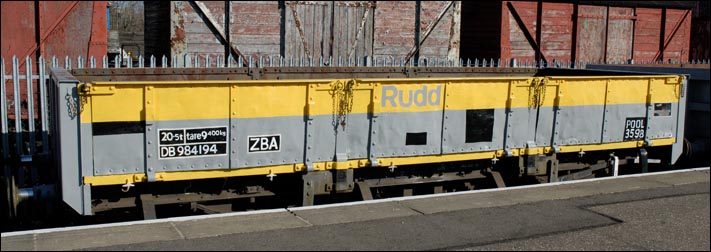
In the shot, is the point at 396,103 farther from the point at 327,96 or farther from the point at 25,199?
the point at 25,199

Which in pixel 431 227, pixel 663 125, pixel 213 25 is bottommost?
pixel 431 227

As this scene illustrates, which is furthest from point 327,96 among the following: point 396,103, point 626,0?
point 626,0

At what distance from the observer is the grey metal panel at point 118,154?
668cm

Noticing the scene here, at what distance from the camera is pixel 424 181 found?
28.3 ft

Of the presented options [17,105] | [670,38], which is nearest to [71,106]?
[17,105]

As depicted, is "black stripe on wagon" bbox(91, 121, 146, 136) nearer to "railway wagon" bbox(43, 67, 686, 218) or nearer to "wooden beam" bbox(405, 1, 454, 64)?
"railway wagon" bbox(43, 67, 686, 218)

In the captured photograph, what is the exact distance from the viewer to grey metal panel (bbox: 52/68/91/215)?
6.47 m

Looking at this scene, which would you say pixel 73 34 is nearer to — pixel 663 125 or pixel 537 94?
pixel 537 94

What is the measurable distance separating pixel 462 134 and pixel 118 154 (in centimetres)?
412

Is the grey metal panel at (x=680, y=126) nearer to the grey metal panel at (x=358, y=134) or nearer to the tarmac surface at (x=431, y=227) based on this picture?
the tarmac surface at (x=431, y=227)

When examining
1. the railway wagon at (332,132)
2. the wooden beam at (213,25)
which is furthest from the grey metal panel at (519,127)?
the wooden beam at (213,25)

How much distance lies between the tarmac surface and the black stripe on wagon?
962 mm

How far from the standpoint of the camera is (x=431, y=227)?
6.49m

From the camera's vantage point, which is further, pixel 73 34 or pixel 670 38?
pixel 670 38
